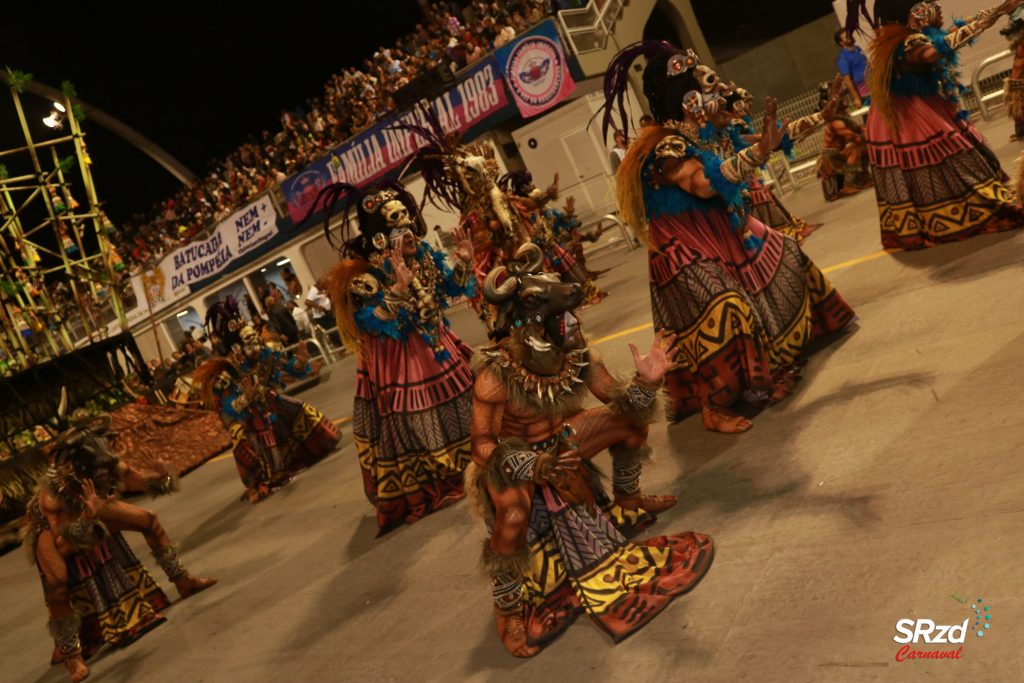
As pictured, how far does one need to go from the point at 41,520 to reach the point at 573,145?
42.8 ft

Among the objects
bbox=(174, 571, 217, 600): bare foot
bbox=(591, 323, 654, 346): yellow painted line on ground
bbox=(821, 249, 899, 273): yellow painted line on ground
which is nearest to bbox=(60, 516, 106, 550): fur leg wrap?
bbox=(174, 571, 217, 600): bare foot

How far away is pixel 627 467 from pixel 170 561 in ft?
13.5

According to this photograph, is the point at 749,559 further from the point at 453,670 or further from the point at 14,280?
the point at 14,280

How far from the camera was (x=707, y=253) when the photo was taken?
5113mm

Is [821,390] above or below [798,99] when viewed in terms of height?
below

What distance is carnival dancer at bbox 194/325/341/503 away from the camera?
8719 mm

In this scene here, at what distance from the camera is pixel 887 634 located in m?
2.75

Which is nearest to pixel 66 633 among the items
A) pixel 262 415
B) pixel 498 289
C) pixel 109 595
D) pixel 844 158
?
pixel 109 595

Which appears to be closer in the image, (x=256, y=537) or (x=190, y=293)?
(x=256, y=537)

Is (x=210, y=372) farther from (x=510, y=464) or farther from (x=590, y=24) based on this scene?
(x=590, y=24)

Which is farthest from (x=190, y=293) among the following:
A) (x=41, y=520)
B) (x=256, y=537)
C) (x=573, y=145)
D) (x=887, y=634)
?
(x=887, y=634)

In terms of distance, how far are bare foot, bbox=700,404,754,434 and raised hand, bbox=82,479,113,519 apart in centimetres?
390

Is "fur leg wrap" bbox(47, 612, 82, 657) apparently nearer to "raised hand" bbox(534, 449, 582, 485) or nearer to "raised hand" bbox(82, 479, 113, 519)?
"raised hand" bbox(82, 479, 113, 519)

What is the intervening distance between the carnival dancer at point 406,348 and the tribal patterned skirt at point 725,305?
5.24 ft
